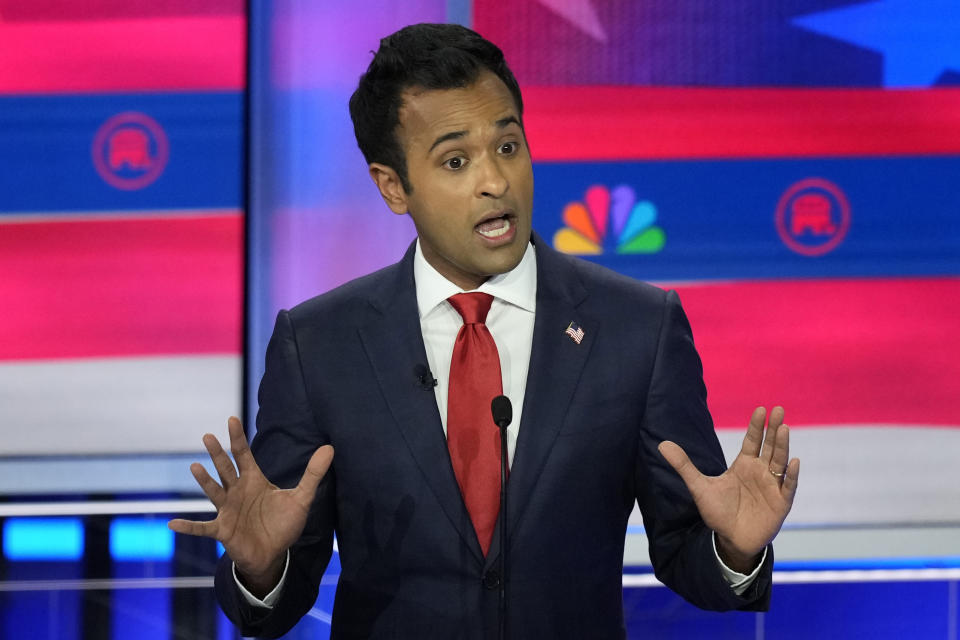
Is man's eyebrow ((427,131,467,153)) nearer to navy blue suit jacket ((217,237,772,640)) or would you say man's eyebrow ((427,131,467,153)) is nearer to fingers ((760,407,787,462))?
navy blue suit jacket ((217,237,772,640))

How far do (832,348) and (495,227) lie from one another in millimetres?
1752

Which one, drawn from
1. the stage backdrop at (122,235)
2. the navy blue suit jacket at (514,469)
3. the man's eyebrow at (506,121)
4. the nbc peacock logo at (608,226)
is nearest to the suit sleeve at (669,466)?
the navy blue suit jacket at (514,469)

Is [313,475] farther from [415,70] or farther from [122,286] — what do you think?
[122,286]

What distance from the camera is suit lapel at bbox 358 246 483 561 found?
1598mm

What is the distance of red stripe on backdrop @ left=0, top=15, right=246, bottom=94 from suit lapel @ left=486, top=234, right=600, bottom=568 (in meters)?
1.70

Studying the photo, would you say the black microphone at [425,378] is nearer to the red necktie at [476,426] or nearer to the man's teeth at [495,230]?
the red necktie at [476,426]

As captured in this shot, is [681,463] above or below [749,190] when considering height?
below

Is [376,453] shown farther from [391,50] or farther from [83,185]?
[83,185]

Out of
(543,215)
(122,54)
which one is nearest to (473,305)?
(543,215)

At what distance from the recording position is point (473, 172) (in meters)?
1.67

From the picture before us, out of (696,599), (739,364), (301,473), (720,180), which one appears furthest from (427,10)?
(696,599)

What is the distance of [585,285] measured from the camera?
1756 millimetres

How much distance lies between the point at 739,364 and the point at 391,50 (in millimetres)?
1715

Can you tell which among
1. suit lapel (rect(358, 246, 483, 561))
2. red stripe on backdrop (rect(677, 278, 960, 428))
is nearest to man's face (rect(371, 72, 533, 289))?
suit lapel (rect(358, 246, 483, 561))
